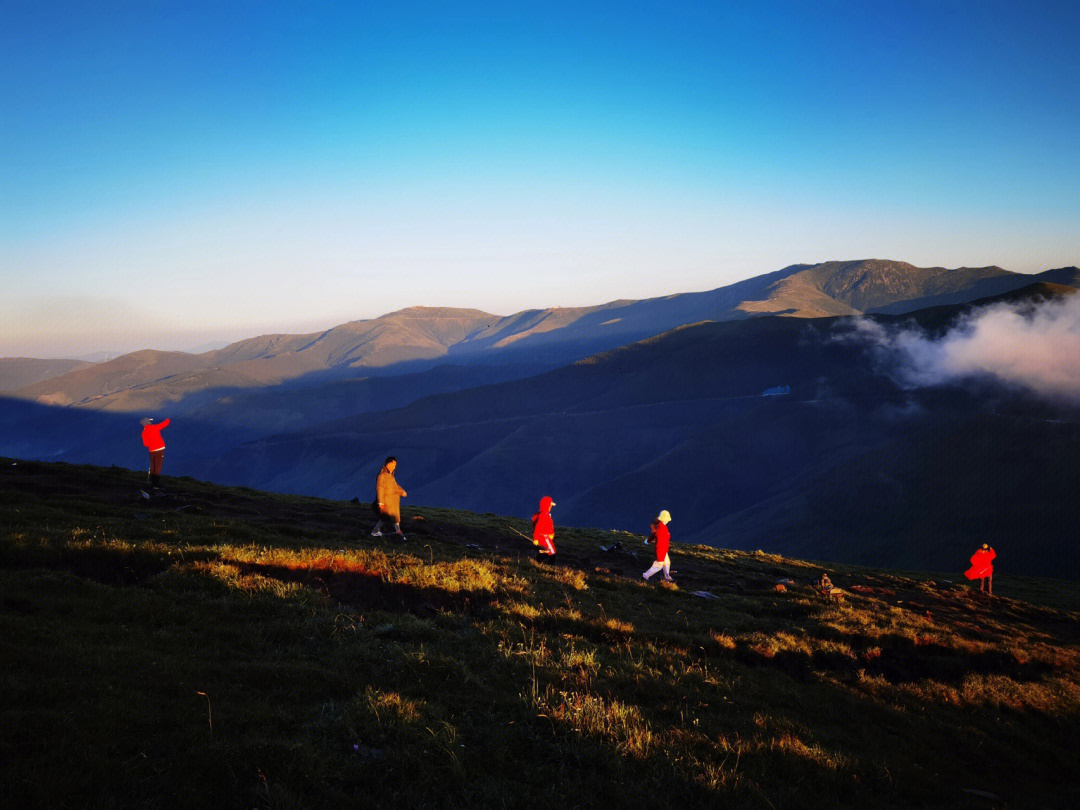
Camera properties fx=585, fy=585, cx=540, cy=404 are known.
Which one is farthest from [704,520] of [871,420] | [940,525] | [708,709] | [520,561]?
[708,709]

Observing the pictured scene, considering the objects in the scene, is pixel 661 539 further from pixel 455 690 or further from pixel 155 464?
pixel 155 464

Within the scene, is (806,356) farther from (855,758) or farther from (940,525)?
(855,758)

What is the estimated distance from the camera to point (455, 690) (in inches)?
234

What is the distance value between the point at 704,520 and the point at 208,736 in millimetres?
120303

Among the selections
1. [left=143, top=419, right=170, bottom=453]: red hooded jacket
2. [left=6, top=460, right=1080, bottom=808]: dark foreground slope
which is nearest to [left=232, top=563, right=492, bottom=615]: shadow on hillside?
[left=6, top=460, right=1080, bottom=808]: dark foreground slope

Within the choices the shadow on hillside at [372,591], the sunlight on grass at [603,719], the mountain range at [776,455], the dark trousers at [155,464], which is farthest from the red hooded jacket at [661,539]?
the mountain range at [776,455]

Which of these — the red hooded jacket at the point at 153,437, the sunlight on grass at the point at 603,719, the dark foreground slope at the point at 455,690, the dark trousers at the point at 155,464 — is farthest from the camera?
the red hooded jacket at the point at 153,437

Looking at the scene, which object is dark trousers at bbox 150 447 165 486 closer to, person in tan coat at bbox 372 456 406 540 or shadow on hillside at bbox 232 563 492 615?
person in tan coat at bbox 372 456 406 540

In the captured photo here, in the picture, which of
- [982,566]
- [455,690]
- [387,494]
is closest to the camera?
[455,690]

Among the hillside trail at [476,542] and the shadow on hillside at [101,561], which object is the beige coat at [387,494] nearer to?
the hillside trail at [476,542]

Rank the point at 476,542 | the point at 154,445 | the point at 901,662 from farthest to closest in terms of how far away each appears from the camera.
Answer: the point at 476,542 < the point at 154,445 < the point at 901,662

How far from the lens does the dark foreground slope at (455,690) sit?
13.9 ft

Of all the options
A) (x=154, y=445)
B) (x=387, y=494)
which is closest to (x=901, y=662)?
(x=387, y=494)

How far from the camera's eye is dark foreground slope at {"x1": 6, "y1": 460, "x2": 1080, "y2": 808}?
4234 millimetres
